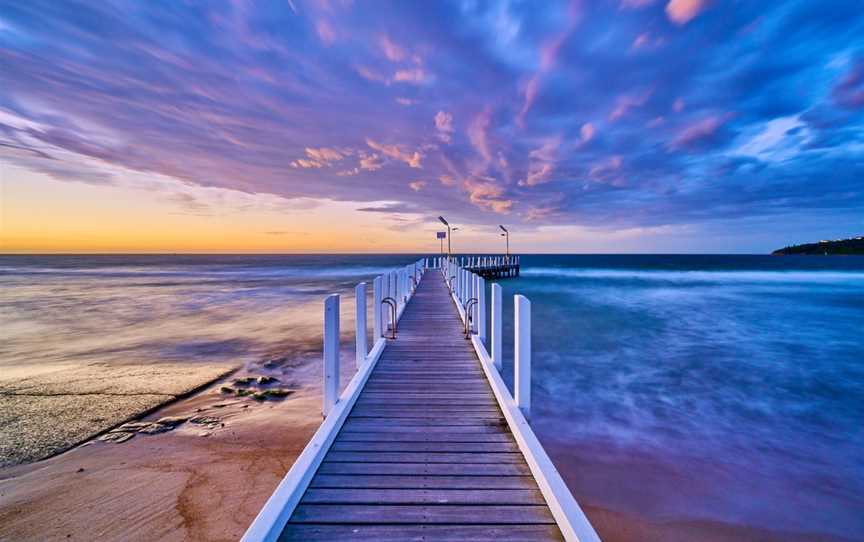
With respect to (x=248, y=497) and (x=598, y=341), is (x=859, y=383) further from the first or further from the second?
(x=248, y=497)

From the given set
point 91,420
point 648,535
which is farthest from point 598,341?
point 91,420

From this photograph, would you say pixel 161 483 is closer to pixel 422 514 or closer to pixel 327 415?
pixel 327 415

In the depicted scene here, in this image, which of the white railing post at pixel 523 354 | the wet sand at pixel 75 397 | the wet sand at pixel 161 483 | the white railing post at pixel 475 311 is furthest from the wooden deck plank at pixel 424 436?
the wet sand at pixel 75 397

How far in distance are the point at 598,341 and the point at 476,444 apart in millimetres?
11655

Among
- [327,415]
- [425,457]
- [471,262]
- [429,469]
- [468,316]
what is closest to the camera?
[429,469]

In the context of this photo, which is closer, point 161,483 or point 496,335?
point 161,483

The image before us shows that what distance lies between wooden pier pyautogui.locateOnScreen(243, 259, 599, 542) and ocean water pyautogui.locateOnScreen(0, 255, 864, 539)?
2.33m

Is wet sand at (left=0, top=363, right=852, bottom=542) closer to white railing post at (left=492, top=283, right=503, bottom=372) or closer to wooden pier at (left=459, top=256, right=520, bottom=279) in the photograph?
white railing post at (left=492, top=283, right=503, bottom=372)

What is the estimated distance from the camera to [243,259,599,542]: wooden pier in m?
2.68

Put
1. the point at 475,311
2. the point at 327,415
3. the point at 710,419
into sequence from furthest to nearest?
the point at 475,311 → the point at 710,419 → the point at 327,415

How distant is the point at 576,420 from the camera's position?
7652mm

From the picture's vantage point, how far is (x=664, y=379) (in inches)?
395

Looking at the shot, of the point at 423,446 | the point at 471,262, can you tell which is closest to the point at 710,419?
the point at 423,446

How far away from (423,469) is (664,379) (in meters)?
9.03
